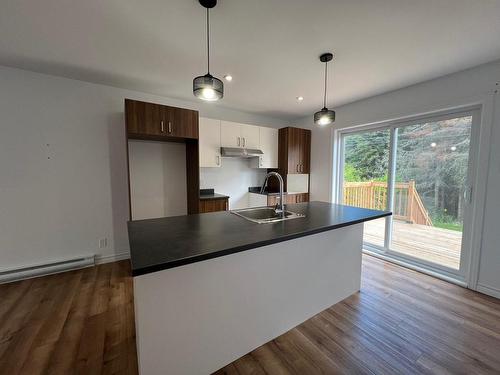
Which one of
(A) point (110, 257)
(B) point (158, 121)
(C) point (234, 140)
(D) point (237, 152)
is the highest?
(B) point (158, 121)

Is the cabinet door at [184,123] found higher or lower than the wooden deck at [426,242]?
higher

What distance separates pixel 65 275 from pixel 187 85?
291cm

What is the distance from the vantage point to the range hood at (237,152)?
347cm

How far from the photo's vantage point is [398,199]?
3.16 m

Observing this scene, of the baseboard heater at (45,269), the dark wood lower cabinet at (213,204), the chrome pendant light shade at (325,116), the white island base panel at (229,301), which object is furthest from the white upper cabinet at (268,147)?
the baseboard heater at (45,269)

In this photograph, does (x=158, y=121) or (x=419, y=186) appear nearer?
(x=158, y=121)

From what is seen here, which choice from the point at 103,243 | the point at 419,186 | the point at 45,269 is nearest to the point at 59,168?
the point at 103,243

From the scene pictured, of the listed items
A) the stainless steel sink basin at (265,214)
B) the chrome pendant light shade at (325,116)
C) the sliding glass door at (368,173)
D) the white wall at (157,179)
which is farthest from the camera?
the sliding glass door at (368,173)

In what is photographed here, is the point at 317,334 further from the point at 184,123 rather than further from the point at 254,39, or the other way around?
the point at 184,123

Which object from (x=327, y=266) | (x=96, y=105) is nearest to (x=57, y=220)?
(x=96, y=105)

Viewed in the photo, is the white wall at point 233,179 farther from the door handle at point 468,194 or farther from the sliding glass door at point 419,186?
the door handle at point 468,194

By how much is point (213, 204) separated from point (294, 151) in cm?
191

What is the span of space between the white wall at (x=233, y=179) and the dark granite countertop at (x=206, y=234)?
181 centimetres

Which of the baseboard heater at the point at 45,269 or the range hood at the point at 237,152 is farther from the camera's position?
the range hood at the point at 237,152
